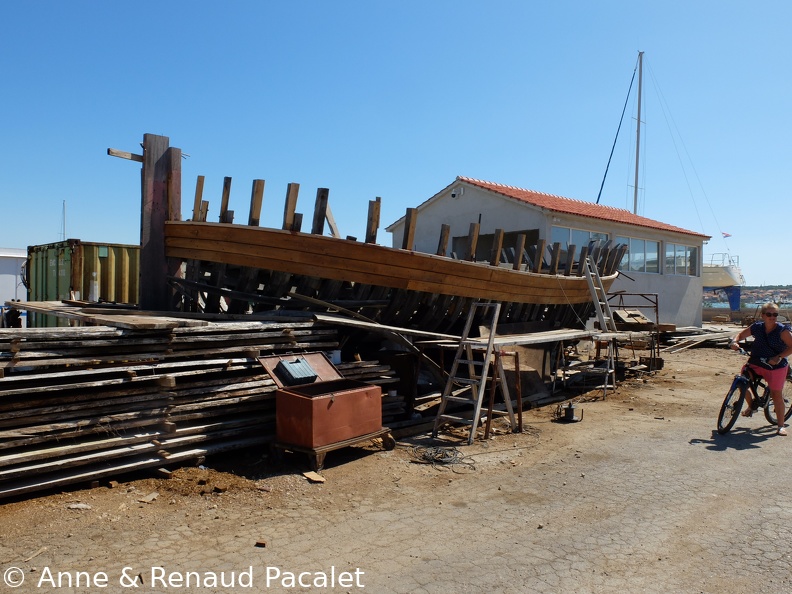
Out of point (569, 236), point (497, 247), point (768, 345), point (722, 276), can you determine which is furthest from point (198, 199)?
point (722, 276)

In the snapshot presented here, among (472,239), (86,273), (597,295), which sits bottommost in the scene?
(597,295)

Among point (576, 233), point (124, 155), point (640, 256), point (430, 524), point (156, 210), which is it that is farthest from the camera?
point (640, 256)

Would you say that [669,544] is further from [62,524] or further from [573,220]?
[573,220]

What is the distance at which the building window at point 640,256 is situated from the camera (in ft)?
62.3

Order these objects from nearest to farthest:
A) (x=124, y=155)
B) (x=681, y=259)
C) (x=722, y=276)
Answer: (x=124, y=155) → (x=681, y=259) → (x=722, y=276)

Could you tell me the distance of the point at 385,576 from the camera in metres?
3.51

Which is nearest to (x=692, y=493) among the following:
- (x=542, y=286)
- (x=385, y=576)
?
(x=385, y=576)

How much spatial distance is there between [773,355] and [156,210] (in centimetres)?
796

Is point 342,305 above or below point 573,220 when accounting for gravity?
below

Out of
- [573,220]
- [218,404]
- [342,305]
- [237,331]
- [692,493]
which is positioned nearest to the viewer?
[692,493]

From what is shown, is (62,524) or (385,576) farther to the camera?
(62,524)

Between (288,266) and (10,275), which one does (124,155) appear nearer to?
(288,266)

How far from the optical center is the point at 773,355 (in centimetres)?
728

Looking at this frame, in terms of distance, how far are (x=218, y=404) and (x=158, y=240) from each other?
3.38 meters
